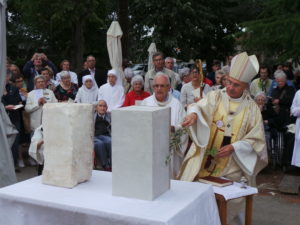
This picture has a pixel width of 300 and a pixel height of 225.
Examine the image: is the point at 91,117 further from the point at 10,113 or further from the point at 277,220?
the point at 10,113

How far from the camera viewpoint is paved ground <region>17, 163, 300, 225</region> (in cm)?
536

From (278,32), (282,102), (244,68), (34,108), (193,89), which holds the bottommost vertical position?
(34,108)

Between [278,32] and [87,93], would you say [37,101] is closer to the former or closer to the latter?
[87,93]

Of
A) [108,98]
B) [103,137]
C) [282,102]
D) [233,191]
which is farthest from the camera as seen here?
[108,98]

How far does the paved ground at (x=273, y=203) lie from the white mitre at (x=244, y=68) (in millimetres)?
1985

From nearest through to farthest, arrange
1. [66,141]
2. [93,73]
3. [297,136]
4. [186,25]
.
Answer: [66,141] < [297,136] < [93,73] < [186,25]

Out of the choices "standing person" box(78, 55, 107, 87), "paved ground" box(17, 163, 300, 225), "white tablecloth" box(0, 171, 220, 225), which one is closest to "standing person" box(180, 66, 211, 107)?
"paved ground" box(17, 163, 300, 225)

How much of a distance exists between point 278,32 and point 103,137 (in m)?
3.55

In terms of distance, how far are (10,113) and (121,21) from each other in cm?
Result: 708

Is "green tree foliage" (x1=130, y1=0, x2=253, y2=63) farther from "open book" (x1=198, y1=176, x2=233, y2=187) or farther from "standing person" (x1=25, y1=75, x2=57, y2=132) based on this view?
"open book" (x1=198, y1=176, x2=233, y2=187)

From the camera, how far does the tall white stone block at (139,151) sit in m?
2.68

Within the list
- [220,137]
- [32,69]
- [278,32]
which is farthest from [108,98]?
[220,137]

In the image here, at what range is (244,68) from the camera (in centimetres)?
411

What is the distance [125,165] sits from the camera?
2773mm
